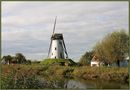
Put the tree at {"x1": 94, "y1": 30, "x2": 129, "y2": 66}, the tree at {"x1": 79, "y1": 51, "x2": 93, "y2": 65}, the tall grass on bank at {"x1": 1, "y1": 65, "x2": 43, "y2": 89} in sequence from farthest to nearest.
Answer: the tree at {"x1": 79, "y1": 51, "x2": 93, "y2": 65}
the tree at {"x1": 94, "y1": 30, "x2": 129, "y2": 66}
the tall grass on bank at {"x1": 1, "y1": 65, "x2": 43, "y2": 89}

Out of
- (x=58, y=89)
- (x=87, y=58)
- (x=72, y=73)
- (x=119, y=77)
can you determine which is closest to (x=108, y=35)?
(x=72, y=73)

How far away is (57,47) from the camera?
43531 millimetres

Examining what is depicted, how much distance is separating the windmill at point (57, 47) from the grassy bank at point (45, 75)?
394 inches

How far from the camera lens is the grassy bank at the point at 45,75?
35.0ft

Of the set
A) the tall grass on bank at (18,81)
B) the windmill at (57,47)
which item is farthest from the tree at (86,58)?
the tall grass on bank at (18,81)

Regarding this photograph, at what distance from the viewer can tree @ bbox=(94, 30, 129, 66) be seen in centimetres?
3070

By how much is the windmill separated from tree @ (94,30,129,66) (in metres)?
12.2

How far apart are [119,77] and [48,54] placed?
23.2 metres

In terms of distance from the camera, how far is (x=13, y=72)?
429 inches

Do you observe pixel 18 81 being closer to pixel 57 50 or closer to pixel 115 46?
pixel 115 46

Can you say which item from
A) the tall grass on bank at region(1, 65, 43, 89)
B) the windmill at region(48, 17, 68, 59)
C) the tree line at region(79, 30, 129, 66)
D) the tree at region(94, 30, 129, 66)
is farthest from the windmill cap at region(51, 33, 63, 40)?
the tall grass on bank at region(1, 65, 43, 89)

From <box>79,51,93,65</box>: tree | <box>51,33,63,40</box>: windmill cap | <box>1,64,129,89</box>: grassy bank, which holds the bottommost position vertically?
<box>79,51,93,65</box>: tree

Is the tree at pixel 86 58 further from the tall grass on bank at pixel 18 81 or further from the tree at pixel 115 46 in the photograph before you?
the tall grass on bank at pixel 18 81

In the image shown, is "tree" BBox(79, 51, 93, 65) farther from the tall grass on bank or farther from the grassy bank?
the tall grass on bank
